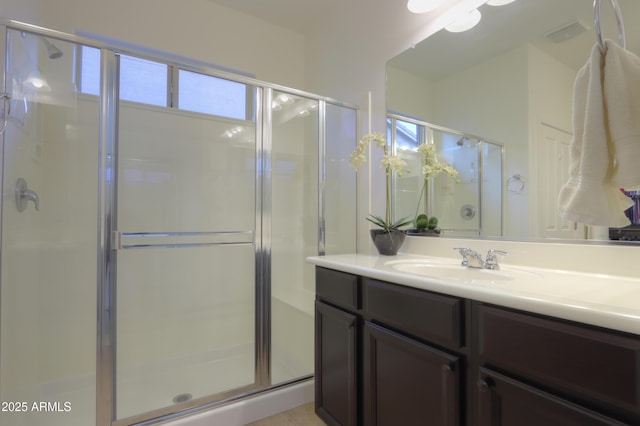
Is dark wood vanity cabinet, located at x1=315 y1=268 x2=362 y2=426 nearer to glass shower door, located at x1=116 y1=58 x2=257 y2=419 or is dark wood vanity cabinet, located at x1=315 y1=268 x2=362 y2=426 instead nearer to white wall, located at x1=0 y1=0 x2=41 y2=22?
glass shower door, located at x1=116 y1=58 x2=257 y2=419

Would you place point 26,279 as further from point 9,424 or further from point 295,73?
point 295,73

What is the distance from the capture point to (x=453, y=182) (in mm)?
1573

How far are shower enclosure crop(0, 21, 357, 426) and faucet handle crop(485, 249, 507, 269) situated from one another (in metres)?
1.02

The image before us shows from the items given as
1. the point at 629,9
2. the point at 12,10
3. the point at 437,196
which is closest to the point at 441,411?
the point at 437,196

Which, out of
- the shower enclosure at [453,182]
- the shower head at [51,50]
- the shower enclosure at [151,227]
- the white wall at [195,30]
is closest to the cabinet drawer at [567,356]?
the shower enclosure at [453,182]

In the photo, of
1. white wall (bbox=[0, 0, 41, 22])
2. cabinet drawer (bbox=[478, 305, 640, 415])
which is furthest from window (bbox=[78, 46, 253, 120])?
cabinet drawer (bbox=[478, 305, 640, 415])

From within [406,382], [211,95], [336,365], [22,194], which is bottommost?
[336,365]

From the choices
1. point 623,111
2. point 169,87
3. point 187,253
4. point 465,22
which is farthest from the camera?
point 187,253

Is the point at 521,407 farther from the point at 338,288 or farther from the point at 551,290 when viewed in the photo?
the point at 338,288

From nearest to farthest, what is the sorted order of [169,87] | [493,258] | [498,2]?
[493,258] < [498,2] < [169,87]

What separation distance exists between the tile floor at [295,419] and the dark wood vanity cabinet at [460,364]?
12.7 inches

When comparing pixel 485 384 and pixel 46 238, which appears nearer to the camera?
pixel 485 384

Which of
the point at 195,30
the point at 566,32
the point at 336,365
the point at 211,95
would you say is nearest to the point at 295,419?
the point at 336,365

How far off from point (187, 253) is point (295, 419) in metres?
1.29
